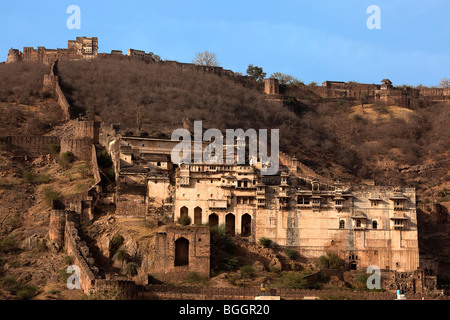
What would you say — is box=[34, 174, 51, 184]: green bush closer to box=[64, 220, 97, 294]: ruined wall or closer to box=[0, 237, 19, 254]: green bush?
box=[0, 237, 19, 254]: green bush

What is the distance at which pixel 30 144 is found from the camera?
2731 inches

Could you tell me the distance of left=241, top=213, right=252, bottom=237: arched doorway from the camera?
60.5 meters

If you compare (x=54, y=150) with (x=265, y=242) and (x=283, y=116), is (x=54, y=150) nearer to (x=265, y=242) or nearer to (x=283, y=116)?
→ (x=265, y=242)

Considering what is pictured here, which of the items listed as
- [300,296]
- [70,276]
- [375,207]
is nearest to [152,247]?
[70,276]

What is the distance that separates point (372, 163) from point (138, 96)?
65.9 feet

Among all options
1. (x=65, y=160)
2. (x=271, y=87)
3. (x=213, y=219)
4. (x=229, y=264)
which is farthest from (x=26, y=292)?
(x=271, y=87)

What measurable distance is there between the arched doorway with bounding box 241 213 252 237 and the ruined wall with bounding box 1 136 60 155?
52.4 feet

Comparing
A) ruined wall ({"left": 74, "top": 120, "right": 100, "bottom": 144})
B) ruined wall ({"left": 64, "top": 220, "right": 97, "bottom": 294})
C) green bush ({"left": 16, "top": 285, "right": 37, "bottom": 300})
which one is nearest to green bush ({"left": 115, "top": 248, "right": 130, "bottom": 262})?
ruined wall ({"left": 64, "top": 220, "right": 97, "bottom": 294})

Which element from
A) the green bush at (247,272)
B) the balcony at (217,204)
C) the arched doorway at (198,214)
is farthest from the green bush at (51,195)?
the green bush at (247,272)

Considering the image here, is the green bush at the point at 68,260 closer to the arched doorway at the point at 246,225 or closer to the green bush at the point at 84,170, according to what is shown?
the green bush at the point at 84,170

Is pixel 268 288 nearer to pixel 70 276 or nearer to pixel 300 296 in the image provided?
pixel 300 296

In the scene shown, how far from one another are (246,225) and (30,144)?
57.8 ft

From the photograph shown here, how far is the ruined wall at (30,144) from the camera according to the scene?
6894 cm

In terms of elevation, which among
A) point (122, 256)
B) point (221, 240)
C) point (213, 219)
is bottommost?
point (122, 256)
